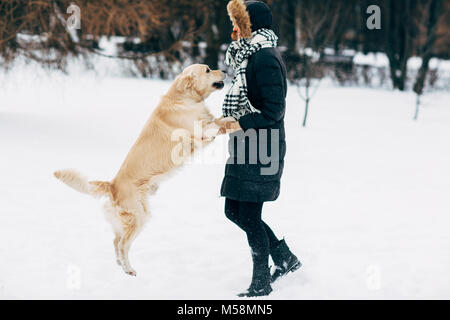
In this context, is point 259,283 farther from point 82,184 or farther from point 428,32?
point 428,32

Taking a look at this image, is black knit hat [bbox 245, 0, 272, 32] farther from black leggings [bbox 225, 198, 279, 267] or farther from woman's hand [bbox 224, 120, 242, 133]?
black leggings [bbox 225, 198, 279, 267]

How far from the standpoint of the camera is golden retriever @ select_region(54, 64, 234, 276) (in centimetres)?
365

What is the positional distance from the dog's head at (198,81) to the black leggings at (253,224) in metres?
0.71

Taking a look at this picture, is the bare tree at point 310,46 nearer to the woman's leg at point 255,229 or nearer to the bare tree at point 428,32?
the bare tree at point 428,32

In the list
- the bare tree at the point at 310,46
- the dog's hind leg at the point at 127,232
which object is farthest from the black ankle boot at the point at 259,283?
the bare tree at the point at 310,46

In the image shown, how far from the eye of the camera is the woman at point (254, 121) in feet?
10.6

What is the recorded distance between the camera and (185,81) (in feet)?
12.0

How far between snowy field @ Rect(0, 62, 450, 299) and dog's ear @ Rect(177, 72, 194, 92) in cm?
130

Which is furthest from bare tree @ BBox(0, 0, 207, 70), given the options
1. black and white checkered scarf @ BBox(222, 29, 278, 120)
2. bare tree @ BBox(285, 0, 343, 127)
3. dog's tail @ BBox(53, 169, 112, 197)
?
black and white checkered scarf @ BBox(222, 29, 278, 120)

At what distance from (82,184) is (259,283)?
1.25 m

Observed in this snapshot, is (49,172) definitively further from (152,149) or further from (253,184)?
(253,184)

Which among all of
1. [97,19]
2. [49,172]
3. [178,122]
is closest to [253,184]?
[178,122]

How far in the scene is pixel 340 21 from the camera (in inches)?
925

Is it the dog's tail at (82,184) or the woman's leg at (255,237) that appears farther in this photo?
the dog's tail at (82,184)
